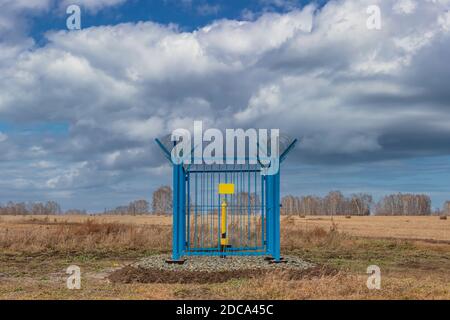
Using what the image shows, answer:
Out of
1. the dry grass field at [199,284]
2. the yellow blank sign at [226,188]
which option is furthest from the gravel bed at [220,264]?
the yellow blank sign at [226,188]

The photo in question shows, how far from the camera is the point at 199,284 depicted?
11891 mm

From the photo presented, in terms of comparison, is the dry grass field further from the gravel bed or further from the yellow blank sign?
the yellow blank sign

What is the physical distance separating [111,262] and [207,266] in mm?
5241

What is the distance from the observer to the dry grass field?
9758 millimetres

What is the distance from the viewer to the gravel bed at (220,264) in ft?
42.6

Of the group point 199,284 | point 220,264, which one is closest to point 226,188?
point 220,264

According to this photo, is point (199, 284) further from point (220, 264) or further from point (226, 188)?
point (226, 188)

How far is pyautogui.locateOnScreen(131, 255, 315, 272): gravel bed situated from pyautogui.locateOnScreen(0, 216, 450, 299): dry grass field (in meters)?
0.76

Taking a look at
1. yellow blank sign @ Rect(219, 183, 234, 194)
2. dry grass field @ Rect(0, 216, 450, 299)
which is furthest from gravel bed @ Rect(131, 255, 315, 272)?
yellow blank sign @ Rect(219, 183, 234, 194)

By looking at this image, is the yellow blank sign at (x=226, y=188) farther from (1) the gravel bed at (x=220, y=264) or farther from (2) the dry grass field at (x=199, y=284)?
(2) the dry grass field at (x=199, y=284)

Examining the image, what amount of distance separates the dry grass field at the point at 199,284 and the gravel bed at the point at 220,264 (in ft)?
2.50

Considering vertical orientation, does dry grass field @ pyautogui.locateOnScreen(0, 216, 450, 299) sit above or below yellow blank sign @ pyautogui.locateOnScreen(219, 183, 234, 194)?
below

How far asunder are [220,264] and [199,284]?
156 cm

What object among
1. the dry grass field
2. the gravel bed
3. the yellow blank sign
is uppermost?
the yellow blank sign
